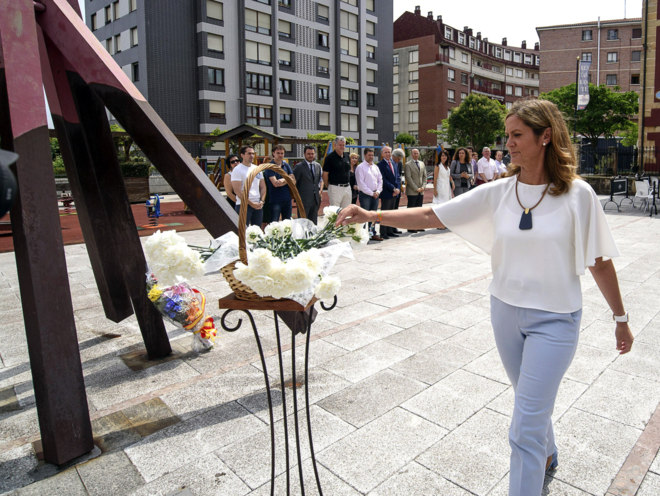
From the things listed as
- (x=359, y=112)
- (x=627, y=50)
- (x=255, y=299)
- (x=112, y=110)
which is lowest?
(x=255, y=299)

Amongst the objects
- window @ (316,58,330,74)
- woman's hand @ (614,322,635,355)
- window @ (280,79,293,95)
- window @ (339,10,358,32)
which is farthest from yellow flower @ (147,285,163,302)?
window @ (339,10,358,32)

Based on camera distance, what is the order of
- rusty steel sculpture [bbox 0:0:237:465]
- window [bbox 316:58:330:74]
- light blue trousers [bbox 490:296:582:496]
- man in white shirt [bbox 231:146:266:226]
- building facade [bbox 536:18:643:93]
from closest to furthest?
light blue trousers [bbox 490:296:582:496] → rusty steel sculpture [bbox 0:0:237:465] → man in white shirt [bbox 231:146:266:226] → window [bbox 316:58:330:74] → building facade [bbox 536:18:643:93]

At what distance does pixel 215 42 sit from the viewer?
4134 cm

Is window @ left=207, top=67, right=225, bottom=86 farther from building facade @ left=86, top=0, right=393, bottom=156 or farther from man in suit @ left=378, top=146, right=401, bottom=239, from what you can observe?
man in suit @ left=378, top=146, right=401, bottom=239

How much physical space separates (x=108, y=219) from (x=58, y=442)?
6.37 ft

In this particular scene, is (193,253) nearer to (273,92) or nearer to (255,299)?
(255,299)

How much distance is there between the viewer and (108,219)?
4297 millimetres

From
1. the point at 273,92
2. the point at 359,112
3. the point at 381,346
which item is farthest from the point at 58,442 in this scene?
the point at 359,112

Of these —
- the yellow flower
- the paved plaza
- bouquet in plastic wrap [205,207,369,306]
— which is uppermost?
bouquet in plastic wrap [205,207,369,306]

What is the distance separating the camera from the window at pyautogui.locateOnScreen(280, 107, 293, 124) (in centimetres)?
4567

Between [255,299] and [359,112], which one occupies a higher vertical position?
[359,112]

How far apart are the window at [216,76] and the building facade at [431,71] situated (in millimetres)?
32359

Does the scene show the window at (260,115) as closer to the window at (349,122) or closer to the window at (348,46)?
the window at (349,122)

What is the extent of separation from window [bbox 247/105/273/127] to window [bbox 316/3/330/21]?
1076 cm
